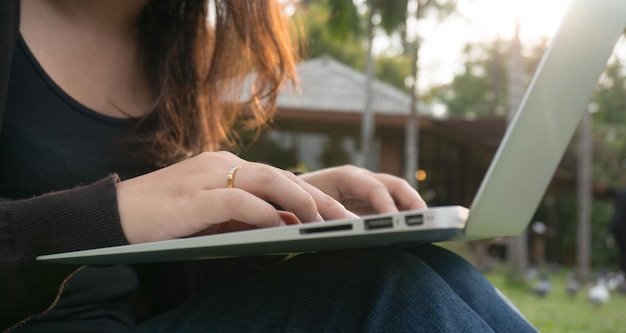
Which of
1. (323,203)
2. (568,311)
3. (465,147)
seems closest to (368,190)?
(323,203)

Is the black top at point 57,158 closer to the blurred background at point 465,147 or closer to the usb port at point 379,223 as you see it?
the usb port at point 379,223

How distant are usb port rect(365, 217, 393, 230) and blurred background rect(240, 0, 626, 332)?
15.4ft

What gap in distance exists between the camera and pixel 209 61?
1.59 m

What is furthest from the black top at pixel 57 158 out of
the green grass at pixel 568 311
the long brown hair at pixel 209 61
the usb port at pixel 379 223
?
the green grass at pixel 568 311

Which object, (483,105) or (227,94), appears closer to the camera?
(227,94)

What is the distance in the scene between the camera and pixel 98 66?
1321 millimetres

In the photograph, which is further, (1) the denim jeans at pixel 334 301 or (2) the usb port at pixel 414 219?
(1) the denim jeans at pixel 334 301

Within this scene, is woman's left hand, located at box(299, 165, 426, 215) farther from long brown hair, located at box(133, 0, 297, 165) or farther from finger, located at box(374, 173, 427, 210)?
long brown hair, located at box(133, 0, 297, 165)

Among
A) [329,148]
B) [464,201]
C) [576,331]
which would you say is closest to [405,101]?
[329,148]

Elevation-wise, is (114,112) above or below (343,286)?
above

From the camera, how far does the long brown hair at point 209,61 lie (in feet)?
4.76

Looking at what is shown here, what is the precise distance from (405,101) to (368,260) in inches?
587

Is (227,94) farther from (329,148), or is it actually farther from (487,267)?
(329,148)

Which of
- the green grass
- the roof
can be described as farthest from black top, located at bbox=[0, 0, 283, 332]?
the roof
